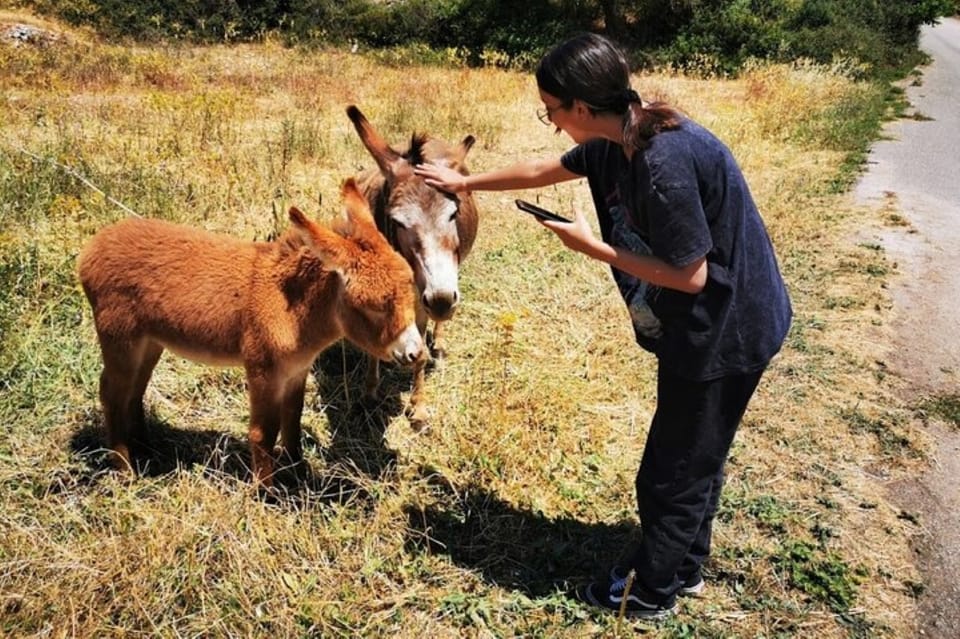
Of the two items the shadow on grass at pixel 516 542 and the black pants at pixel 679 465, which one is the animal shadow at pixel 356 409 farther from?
the black pants at pixel 679 465

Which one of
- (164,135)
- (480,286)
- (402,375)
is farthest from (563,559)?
(164,135)

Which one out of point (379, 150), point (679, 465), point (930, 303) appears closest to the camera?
point (679, 465)

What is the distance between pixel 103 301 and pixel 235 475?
1.11 meters

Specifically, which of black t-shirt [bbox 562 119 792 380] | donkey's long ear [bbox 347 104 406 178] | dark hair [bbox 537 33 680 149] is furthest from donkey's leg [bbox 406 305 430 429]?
dark hair [bbox 537 33 680 149]

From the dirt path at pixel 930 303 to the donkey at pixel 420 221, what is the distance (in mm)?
2802

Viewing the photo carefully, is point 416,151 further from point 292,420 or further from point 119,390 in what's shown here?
point 119,390

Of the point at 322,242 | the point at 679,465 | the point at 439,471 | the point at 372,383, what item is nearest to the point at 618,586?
the point at 679,465

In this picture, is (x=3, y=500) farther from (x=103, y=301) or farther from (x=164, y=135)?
(x=164, y=135)

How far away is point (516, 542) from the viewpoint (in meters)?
3.32

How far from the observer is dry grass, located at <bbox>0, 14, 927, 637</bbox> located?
2.69 meters

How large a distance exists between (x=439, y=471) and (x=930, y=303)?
5244mm

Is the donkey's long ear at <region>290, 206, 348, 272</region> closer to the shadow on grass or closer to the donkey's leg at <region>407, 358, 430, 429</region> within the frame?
the shadow on grass

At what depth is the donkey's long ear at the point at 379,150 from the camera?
4.12 metres

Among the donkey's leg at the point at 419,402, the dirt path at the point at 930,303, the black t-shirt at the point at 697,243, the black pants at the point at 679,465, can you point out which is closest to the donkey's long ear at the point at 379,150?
the donkey's leg at the point at 419,402
